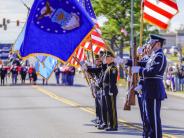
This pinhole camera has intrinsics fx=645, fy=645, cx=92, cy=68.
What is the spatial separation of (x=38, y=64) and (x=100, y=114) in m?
4.17

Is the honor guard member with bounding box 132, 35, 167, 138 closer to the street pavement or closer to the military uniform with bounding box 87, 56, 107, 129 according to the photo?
the street pavement

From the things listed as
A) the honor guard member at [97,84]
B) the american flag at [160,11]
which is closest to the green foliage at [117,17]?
the american flag at [160,11]

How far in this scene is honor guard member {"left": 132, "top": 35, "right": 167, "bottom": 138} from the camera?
10648mm

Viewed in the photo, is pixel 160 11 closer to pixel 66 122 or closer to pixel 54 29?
pixel 54 29

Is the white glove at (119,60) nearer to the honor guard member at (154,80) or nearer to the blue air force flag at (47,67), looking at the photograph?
the honor guard member at (154,80)

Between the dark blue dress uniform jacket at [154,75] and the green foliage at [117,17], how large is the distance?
4157 centimetres

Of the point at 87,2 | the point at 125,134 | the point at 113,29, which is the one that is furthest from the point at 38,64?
the point at 113,29

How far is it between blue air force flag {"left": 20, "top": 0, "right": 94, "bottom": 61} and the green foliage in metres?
37.6

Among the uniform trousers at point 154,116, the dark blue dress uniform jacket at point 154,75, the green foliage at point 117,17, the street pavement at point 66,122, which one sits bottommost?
the street pavement at point 66,122

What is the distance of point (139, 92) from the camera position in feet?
38.6

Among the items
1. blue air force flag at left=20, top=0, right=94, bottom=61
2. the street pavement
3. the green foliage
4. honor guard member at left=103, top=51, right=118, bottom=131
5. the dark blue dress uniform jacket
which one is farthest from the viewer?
the green foliage

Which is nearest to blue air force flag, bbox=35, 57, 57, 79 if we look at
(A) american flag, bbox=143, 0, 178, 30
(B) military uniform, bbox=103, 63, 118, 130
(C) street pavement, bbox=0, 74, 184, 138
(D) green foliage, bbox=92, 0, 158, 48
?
(C) street pavement, bbox=0, 74, 184, 138

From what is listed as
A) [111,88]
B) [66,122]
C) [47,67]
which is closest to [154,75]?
[111,88]

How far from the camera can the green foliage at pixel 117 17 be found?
52750mm
